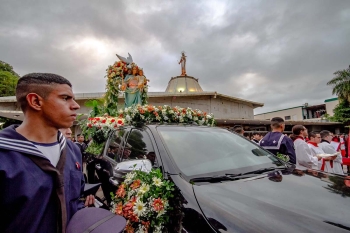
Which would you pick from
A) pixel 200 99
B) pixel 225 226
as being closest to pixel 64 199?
pixel 225 226

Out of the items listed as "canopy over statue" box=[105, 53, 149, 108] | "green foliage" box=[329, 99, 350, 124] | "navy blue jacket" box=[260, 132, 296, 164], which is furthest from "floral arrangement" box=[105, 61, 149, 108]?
"green foliage" box=[329, 99, 350, 124]

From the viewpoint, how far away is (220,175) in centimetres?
168

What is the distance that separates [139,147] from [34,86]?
4.13 feet

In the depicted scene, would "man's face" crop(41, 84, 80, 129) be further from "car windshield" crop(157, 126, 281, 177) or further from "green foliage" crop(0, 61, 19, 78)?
"green foliage" crop(0, 61, 19, 78)

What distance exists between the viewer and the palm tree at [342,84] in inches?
916

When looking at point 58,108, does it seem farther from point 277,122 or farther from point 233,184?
point 277,122

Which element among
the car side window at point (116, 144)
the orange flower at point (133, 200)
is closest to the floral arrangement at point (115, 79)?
the car side window at point (116, 144)

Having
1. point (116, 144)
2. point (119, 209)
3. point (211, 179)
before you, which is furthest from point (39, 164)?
point (116, 144)

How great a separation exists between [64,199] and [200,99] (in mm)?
15990

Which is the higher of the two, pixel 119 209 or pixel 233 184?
pixel 233 184

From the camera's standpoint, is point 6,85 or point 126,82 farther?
point 6,85

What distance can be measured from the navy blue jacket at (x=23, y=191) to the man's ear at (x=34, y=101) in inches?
6.7

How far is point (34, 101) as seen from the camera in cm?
120

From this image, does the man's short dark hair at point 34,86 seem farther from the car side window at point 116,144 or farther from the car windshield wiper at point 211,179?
the car side window at point 116,144
